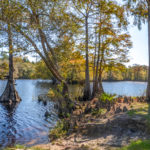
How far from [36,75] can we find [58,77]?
39.7 m

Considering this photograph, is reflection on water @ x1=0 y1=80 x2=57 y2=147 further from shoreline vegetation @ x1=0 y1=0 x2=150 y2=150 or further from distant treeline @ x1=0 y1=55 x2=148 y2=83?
distant treeline @ x1=0 y1=55 x2=148 y2=83

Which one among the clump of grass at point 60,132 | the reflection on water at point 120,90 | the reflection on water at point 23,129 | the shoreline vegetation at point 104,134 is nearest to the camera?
the shoreline vegetation at point 104,134

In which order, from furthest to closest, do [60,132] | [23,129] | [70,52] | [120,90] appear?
1. [120,90]
2. [70,52]
3. [23,129]
4. [60,132]

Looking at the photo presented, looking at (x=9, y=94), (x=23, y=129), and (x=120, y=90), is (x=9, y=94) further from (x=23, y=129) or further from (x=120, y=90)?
(x=120, y=90)

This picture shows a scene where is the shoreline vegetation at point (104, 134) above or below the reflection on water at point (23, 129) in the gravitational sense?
above

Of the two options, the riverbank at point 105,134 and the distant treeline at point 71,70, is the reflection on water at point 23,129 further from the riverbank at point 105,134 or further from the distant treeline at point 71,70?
the distant treeline at point 71,70

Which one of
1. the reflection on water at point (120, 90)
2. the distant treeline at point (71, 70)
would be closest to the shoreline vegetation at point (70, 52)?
the distant treeline at point (71, 70)

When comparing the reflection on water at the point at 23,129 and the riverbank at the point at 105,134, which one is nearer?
the riverbank at the point at 105,134

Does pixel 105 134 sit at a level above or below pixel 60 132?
above

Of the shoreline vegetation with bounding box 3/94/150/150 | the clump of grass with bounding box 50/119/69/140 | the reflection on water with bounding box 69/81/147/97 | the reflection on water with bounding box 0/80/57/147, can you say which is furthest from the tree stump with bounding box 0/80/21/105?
the shoreline vegetation with bounding box 3/94/150/150

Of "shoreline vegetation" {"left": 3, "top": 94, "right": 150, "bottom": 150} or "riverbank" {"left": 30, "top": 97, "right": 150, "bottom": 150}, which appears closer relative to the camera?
"shoreline vegetation" {"left": 3, "top": 94, "right": 150, "bottom": 150}

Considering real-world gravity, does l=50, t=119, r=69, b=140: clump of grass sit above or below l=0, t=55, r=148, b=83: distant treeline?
below

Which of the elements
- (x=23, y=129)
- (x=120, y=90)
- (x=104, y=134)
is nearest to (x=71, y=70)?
(x=23, y=129)

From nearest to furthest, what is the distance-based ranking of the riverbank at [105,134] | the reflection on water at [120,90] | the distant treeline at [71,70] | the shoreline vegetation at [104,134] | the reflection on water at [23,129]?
1. the shoreline vegetation at [104,134]
2. the riverbank at [105,134]
3. the reflection on water at [23,129]
4. the distant treeline at [71,70]
5. the reflection on water at [120,90]
